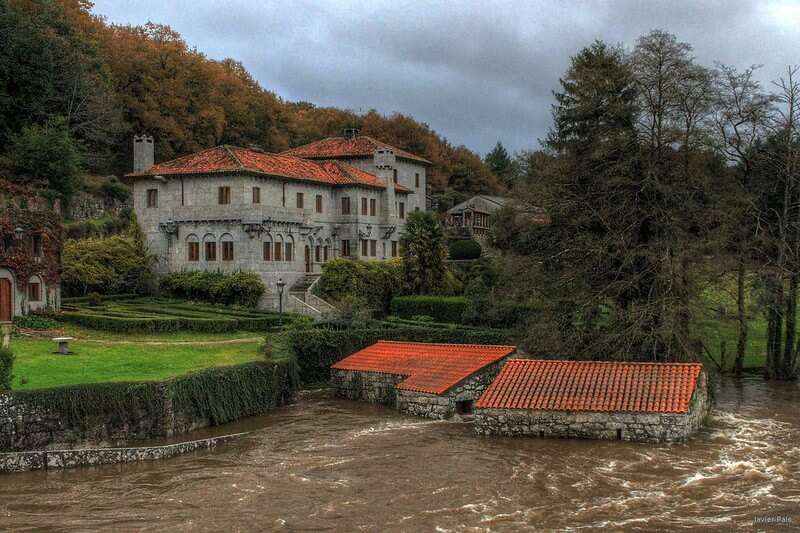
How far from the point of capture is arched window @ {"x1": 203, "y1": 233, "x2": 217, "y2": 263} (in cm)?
5328

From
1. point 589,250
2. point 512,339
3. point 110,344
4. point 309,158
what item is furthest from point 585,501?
point 309,158

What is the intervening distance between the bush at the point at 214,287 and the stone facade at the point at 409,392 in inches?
604

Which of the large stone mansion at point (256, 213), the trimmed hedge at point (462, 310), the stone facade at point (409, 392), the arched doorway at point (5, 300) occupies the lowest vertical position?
the stone facade at point (409, 392)

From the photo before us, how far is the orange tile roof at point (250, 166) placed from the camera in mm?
52844

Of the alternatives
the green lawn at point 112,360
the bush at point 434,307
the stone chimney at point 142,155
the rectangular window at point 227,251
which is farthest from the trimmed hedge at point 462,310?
the stone chimney at point 142,155

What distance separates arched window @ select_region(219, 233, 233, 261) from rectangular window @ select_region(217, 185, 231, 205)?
2.03 metres

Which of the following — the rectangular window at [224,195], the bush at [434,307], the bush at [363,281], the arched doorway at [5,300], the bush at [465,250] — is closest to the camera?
the arched doorway at [5,300]

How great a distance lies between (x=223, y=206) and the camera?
173ft

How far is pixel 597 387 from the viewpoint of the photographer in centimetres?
2798

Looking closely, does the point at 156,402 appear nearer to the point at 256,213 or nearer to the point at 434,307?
the point at 256,213

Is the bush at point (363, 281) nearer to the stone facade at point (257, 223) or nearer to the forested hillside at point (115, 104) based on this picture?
the stone facade at point (257, 223)

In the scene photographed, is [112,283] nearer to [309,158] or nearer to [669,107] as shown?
[309,158]

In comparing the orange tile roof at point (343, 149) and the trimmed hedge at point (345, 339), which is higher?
the orange tile roof at point (343, 149)

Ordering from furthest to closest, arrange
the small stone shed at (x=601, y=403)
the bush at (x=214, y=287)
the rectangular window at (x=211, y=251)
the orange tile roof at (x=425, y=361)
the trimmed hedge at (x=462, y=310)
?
the rectangular window at (x=211, y=251) → the bush at (x=214, y=287) → the trimmed hedge at (x=462, y=310) → the orange tile roof at (x=425, y=361) → the small stone shed at (x=601, y=403)
